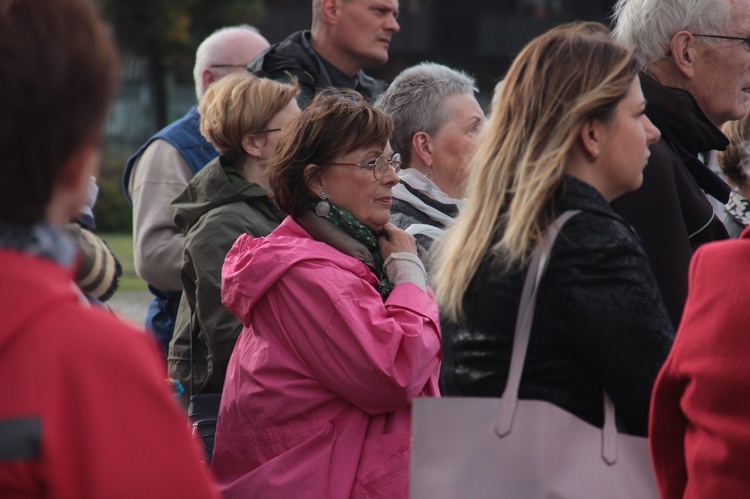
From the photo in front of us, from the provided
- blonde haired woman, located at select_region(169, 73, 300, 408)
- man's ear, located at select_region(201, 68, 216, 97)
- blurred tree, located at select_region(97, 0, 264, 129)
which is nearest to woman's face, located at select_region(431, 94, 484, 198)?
blonde haired woman, located at select_region(169, 73, 300, 408)

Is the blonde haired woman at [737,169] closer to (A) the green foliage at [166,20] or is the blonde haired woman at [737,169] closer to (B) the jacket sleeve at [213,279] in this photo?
(B) the jacket sleeve at [213,279]

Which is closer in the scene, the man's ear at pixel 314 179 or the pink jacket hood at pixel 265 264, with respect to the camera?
the pink jacket hood at pixel 265 264

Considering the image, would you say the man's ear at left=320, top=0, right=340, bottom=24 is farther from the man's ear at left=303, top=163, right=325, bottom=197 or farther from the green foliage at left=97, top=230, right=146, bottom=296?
the green foliage at left=97, top=230, right=146, bottom=296

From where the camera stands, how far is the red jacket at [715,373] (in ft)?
6.55

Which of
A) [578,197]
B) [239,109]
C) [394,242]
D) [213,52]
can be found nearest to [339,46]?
[213,52]

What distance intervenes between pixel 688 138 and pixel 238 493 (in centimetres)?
175

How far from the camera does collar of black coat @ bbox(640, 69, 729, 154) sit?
331 centimetres

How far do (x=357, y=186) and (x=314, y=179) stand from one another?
14 cm

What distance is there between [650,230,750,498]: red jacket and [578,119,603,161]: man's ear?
41 centimetres

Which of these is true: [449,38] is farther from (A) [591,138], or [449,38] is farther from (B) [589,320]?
(B) [589,320]

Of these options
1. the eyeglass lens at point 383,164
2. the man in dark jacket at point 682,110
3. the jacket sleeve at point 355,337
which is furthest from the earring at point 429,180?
the jacket sleeve at point 355,337

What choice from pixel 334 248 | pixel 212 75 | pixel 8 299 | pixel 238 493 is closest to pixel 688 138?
pixel 334 248

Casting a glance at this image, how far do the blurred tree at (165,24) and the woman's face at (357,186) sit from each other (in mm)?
25179

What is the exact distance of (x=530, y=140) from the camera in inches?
95.0
